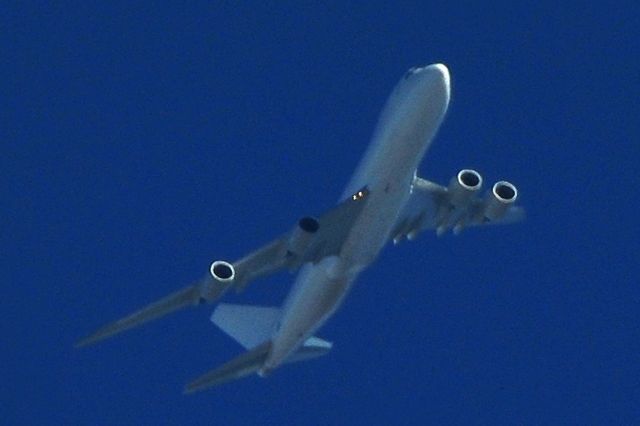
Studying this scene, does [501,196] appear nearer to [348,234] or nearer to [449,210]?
[449,210]

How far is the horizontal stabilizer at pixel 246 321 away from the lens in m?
85.9

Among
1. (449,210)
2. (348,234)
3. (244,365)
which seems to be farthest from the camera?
(244,365)

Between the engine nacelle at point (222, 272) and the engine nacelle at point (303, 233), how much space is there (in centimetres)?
223

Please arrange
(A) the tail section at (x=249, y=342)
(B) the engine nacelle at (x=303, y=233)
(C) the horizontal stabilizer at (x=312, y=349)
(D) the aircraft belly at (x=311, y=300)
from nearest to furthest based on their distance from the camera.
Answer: (B) the engine nacelle at (x=303, y=233), (D) the aircraft belly at (x=311, y=300), (A) the tail section at (x=249, y=342), (C) the horizontal stabilizer at (x=312, y=349)

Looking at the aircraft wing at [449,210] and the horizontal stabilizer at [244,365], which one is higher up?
the aircraft wing at [449,210]

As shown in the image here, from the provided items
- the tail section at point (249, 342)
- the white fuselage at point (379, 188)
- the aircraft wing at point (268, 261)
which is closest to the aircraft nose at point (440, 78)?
the white fuselage at point (379, 188)

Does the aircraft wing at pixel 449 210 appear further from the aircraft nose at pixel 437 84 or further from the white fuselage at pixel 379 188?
the aircraft nose at pixel 437 84

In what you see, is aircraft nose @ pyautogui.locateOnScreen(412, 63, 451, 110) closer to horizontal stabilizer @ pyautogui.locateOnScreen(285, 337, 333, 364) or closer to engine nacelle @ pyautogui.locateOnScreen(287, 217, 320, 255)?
engine nacelle @ pyautogui.locateOnScreen(287, 217, 320, 255)

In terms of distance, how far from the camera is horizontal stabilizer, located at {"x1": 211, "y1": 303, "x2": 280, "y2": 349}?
8588 cm

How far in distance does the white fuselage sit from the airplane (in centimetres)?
3

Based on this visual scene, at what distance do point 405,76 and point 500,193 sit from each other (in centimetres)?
568

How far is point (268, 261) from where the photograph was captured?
82.2m

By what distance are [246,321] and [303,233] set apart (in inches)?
370

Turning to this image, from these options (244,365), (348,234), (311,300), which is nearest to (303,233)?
(348,234)
